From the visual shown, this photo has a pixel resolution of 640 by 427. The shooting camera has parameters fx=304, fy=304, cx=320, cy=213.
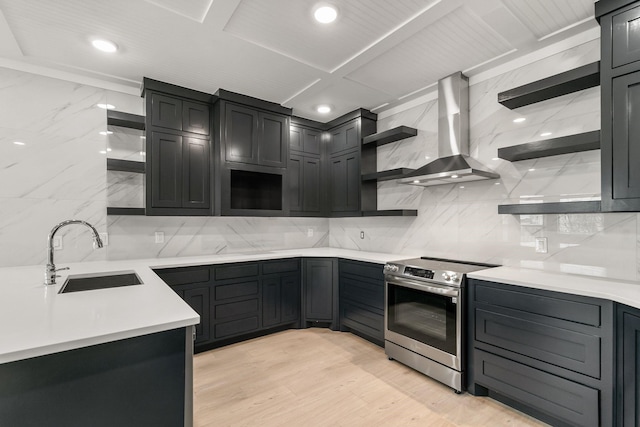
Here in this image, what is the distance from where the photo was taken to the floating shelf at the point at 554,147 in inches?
81.8

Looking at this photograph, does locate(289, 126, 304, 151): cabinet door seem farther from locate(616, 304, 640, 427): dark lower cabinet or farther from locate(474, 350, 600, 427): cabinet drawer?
locate(616, 304, 640, 427): dark lower cabinet

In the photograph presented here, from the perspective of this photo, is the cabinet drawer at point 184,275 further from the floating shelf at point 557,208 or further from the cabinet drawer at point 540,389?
the floating shelf at point 557,208

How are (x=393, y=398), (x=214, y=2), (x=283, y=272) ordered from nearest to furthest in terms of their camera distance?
(x=214, y=2)
(x=393, y=398)
(x=283, y=272)

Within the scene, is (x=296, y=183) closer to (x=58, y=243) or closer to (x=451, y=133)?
(x=451, y=133)

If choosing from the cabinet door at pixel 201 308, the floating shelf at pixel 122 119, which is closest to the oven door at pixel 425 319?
the cabinet door at pixel 201 308

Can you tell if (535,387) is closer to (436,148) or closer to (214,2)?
(436,148)

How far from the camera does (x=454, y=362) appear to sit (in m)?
2.36

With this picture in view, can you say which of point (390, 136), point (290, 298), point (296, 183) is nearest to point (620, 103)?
point (390, 136)

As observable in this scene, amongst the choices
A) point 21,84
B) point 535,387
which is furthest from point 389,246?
point 21,84

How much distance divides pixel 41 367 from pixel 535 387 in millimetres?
2612

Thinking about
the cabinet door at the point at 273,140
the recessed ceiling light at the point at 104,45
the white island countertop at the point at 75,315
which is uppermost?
the recessed ceiling light at the point at 104,45

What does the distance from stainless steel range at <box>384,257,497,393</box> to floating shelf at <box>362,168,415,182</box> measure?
99 cm

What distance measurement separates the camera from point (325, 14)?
2045mm

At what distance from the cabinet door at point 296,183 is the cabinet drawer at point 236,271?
1013mm
